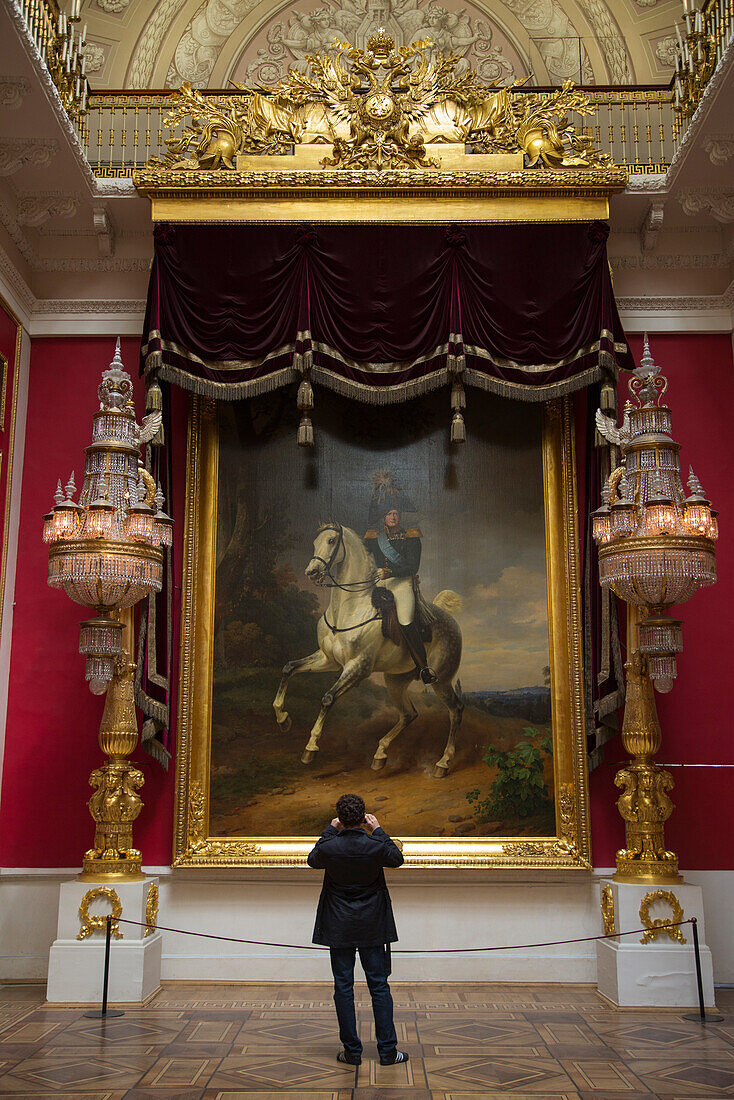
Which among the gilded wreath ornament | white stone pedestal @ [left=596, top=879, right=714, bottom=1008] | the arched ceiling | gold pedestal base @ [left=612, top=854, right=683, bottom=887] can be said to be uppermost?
the arched ceiling

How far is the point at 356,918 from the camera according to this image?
499 centimetres

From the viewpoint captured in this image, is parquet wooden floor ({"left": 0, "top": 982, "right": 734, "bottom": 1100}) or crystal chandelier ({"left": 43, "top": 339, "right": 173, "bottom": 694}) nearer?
parquet wooden floor ({"left": 0, "top": 982, "right": 734, "bottom": 1100})

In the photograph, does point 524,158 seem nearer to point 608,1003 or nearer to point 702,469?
point 702,469

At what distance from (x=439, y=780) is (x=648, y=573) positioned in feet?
7.46

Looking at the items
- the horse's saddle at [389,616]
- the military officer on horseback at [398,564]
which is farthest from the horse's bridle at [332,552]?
the horse's saddle at [389,616]

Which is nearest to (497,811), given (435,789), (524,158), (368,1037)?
(435,789)

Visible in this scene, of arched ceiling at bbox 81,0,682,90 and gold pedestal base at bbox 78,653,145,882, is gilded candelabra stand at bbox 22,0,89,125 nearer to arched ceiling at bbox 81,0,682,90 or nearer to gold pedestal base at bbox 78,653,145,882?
arched ceiling at bbox 81,0,682,90

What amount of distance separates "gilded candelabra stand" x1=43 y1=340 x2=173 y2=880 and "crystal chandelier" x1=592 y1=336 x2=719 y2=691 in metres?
3.08

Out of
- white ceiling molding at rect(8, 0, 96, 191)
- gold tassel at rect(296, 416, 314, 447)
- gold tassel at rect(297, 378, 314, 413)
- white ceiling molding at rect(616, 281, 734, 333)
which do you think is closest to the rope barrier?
gold tassel at rect(296, 416, 314, 447)

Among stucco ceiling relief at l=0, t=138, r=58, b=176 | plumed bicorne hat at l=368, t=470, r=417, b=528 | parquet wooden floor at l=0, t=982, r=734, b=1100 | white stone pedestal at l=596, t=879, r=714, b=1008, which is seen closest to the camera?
parquet wooden floor at l=0, t=982, r=734, b=1100

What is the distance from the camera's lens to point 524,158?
25.7 feet

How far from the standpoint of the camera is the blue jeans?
16.4 feet

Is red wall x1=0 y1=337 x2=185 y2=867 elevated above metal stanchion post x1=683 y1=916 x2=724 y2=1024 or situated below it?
above

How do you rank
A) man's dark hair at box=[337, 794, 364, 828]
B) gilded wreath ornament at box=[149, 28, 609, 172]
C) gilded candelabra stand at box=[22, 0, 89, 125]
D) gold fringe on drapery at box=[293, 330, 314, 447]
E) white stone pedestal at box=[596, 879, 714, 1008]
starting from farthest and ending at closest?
1. gilded wreath ornament at box=[149, 28, 609, 172]
2. gold fringe on drapery at box=[293, 330, 314, 447]
3. gilded candelabra stand at box=[22, 0, 89, 125]
4. white stone pedestal at box=[596, 879, 714, 1008]
5. man's dark hair at box=[337, 794, 364, 828]
